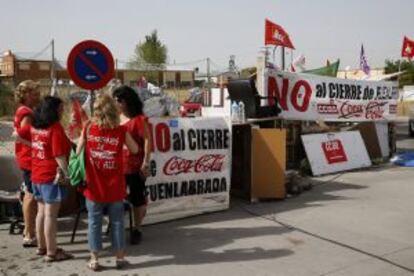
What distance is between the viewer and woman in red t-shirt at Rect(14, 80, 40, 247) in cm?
613

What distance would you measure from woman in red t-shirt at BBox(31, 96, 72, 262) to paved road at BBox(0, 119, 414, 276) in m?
0.41

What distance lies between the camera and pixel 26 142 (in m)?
6.16

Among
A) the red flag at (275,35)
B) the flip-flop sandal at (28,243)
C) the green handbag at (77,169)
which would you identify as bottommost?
the flip-flop sandal at (28,243)

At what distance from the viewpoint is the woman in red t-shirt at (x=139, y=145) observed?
6199mm

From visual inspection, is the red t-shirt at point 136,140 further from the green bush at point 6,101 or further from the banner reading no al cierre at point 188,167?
the green bush at point 6,101

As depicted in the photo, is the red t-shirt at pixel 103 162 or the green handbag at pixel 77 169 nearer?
the red t-shirt at pixel 103 162

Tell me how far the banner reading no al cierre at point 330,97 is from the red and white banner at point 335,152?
0.73 m

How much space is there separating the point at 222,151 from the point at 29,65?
3957cm

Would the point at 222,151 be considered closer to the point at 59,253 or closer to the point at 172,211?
the point at 172,211

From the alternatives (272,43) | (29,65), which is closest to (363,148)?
(272,43)

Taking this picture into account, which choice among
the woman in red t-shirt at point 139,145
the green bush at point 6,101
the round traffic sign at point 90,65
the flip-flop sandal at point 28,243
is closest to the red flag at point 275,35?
the round traffic sign at point 90,65

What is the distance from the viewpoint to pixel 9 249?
6.27 meters

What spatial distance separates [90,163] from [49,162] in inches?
22.0

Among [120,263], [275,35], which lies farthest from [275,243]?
[275,35]
